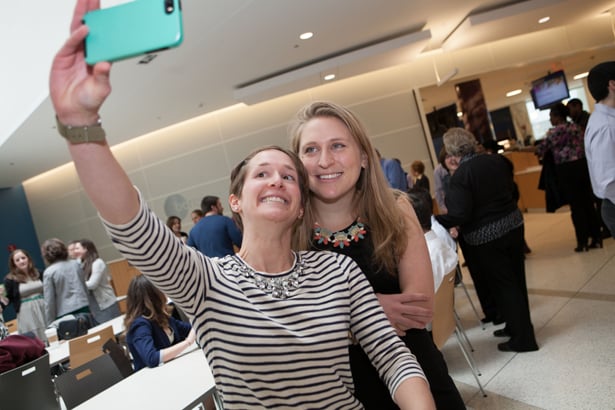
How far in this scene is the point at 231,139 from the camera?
30.4 feet

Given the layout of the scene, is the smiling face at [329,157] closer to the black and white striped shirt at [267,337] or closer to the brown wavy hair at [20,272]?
the black and white striped shirt at [267,337]

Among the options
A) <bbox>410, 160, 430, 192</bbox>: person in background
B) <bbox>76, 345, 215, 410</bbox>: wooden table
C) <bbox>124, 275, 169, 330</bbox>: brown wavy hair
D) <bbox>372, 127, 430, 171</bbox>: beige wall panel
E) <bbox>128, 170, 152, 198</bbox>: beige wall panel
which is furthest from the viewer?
<bbox>128, 170, 152, 198</bbox>: beige wall panel

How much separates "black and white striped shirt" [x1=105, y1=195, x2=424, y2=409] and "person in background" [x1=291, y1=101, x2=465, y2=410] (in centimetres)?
18

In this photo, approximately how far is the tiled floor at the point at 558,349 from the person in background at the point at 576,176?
9.6 inches

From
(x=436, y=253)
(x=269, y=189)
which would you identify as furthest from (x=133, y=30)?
(x=436, y=253)

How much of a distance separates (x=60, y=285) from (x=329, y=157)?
15.0 feet

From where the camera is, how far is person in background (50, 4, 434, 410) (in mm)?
757

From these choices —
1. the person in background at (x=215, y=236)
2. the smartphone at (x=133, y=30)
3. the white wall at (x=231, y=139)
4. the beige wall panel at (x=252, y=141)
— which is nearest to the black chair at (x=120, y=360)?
the person in background at (x=215, y=236)

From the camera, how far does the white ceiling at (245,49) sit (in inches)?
197

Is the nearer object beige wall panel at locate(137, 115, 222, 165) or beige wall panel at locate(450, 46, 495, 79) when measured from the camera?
beige wall panel at locate(450, 46, 495, 79)

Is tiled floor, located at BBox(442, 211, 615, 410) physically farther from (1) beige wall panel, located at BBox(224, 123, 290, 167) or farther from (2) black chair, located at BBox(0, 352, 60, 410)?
(1) beige wall panel, located at BBox(224, 123, 290, 167)

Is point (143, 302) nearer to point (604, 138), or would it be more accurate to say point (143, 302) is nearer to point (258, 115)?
point (604, 138)

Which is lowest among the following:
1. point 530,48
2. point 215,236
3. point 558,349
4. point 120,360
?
point 558,349

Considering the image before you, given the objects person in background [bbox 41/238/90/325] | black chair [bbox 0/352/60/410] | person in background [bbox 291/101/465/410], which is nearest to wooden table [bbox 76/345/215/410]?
black chair [bbox 0/352/60/410]
